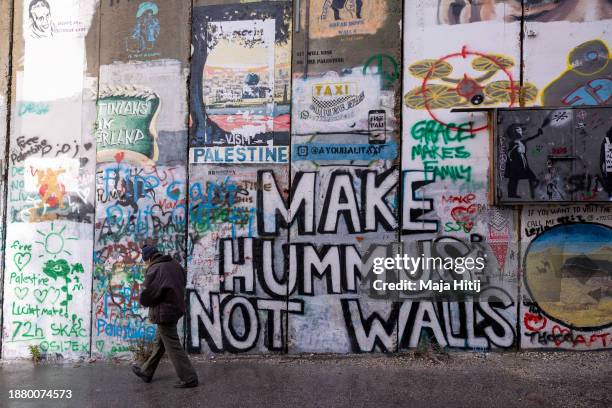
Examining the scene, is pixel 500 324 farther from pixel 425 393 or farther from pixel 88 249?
pixel 88 249

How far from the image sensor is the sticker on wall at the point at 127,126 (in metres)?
7.29

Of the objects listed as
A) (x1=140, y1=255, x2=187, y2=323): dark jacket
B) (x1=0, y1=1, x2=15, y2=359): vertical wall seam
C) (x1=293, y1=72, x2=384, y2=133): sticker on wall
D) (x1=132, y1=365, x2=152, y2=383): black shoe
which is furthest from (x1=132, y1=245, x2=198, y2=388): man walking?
(x1=0, y1=1, x2=15, y2=359): vertical wall seam

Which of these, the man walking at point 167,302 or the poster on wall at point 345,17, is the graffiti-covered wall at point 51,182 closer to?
the man walking at point 167,302

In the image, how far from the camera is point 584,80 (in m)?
6.49

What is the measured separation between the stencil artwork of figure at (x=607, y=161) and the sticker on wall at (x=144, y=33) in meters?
5.79

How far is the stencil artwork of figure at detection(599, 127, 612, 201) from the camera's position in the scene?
20.7 ft

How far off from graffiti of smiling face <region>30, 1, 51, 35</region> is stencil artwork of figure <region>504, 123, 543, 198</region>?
6.41m

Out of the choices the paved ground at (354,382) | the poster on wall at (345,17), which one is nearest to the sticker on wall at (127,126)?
the poster on wall at (345,17)

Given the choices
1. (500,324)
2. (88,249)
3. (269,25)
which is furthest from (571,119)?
(88,249)

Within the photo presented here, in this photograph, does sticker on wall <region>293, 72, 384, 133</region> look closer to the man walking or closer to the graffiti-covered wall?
the man walking

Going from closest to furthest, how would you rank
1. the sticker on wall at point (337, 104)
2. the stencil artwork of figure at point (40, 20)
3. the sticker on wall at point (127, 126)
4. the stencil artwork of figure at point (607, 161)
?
1. the stencil artwork of figure at point (607, 161)
2. the sticker on wall at point (337, 104)
3. the sticker on wall at point (127, 126)
4. the stencil artwork of figure at point (40, 20)

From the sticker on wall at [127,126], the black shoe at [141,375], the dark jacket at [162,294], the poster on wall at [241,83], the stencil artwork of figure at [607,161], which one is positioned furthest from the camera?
the sticker on wall at [127,126]

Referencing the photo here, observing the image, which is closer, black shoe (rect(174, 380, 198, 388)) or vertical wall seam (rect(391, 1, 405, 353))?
black shoe (rect(174, 380, 198, 388))

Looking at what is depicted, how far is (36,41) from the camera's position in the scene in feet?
24.8
